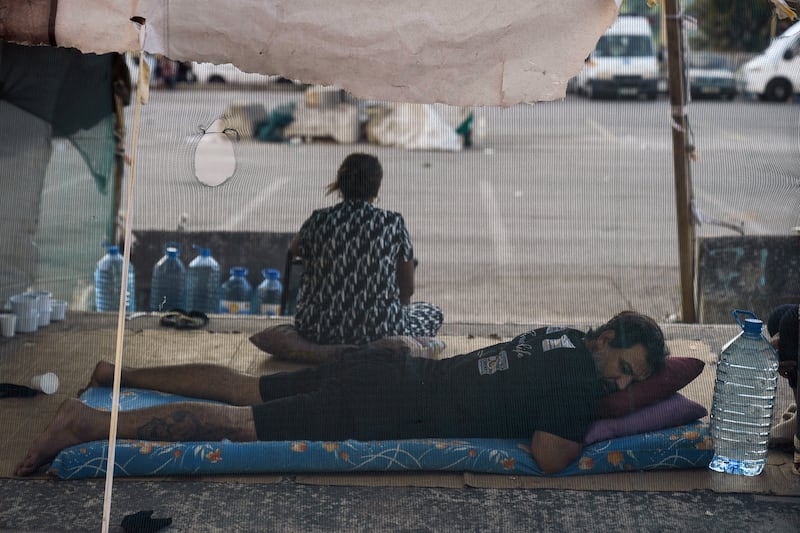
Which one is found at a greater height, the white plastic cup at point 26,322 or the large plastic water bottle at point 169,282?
the large plastic water bottle at point 169,282

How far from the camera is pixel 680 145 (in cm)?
519

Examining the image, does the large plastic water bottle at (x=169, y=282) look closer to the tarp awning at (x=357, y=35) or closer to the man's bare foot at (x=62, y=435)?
the man's bare foot at (x=62, y=435)

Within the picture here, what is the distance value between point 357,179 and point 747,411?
188 centimetres

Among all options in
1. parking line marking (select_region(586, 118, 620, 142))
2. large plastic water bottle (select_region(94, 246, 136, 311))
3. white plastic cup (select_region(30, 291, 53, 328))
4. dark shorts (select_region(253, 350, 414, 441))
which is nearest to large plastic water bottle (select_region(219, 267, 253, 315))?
large plastic water bottle (select_region(94, 246, 136, 311))

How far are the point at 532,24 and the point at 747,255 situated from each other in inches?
120

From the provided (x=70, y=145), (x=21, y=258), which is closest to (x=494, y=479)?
(x=21, y=258)

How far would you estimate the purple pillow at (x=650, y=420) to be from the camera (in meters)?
3.48

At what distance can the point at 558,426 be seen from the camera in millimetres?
3398

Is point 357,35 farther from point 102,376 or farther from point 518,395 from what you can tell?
point 102,376

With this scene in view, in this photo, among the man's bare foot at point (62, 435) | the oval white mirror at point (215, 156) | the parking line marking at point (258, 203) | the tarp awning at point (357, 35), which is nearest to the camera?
the tarp awning at point (357, 35)

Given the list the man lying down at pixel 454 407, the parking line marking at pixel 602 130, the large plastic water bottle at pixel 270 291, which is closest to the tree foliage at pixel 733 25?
the parking line marking at pixel 602 130

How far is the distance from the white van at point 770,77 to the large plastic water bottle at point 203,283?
10.3 feet

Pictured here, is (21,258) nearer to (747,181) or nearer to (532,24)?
(532,24)

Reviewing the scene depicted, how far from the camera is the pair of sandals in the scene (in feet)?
15.8
